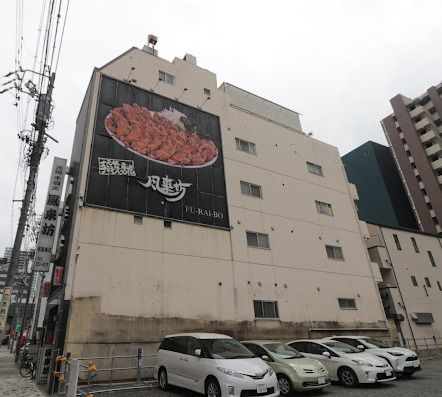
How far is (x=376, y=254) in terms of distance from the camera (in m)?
26.3

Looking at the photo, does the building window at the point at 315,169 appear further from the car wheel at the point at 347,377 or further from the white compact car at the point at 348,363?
the car wheel at the point at 347,377

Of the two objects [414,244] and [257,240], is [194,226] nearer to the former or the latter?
[257,240]

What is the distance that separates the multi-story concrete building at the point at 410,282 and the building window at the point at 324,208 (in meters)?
6.47

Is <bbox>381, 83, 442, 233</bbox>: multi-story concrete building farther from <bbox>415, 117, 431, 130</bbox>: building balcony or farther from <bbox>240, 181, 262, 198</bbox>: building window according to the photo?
<bbox>240, 181, 262, 198</bbox>: building window

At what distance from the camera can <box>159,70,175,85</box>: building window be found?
65.9 feet

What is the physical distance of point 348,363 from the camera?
1061cm

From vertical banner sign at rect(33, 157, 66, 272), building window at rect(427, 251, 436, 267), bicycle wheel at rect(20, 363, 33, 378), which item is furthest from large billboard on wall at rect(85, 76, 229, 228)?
building window at rect(427, 251, 436, 267)

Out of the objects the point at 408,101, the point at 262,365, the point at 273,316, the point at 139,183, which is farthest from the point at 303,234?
the point at 408,101

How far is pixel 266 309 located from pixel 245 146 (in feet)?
34.5

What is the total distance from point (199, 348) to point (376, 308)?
668 inches

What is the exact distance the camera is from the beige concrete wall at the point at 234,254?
13094mm

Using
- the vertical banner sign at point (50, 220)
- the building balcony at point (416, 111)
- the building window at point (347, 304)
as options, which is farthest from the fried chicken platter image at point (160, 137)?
the building balcony at point (416, 111)

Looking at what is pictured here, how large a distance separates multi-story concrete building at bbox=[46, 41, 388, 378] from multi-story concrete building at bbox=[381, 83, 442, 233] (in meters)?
34.9

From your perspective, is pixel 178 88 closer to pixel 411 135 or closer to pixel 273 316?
pixel 273 316
